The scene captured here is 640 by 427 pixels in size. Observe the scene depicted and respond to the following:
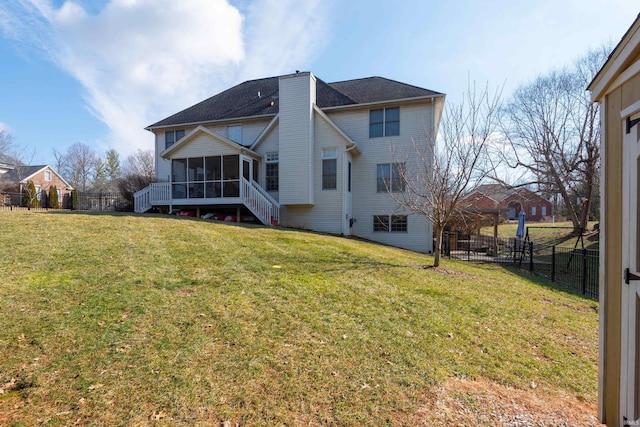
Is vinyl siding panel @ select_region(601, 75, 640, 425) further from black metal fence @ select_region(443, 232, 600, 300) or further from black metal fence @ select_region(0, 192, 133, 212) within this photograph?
black metal fence @ select_region(0, 192, 133, 212)

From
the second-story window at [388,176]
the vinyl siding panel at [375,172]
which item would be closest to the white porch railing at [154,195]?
the vinyl siding panel at [375,172]

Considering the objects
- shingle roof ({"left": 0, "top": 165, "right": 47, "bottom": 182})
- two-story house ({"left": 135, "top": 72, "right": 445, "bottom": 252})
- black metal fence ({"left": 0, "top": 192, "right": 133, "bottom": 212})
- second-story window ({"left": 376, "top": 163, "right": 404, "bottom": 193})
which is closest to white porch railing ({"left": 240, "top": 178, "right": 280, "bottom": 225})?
two-story house ({"left": 135, "top": 72, "right": 445, "bottom": 252})

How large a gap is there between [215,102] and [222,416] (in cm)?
2102

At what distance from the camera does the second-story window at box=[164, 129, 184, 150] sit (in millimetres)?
19172

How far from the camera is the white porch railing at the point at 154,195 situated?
642 inches

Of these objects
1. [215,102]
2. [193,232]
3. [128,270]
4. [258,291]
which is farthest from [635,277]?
[215,102]

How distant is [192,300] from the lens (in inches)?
181

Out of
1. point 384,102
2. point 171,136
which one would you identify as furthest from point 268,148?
point 171,136

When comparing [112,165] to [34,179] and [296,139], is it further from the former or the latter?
[296,139]

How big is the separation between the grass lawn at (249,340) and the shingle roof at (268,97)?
12114 mm

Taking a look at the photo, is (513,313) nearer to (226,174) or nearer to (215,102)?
(226,174)

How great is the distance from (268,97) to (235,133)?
316 centimetres

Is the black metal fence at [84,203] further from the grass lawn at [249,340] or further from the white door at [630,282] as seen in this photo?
the white door at [630,282]

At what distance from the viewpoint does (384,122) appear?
1587 centimetres
